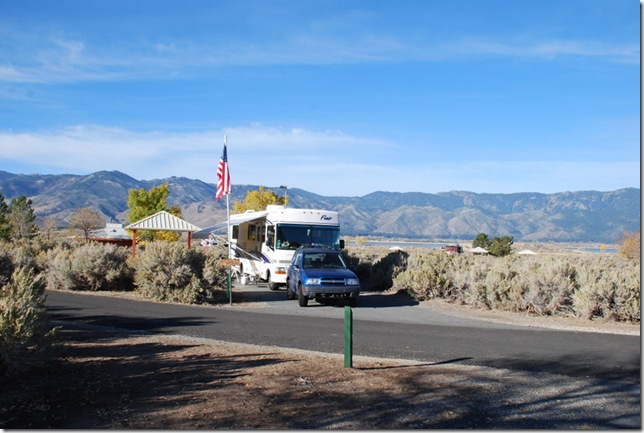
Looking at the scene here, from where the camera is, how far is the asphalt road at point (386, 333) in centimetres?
1020

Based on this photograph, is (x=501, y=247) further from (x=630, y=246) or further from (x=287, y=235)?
(x=287, y=235)

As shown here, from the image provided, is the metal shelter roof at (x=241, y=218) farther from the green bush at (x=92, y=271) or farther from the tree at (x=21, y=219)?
the tree at (x=21, y=219)

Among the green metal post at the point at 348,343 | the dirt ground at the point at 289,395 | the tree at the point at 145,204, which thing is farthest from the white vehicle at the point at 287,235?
the tree at the point at 145,204

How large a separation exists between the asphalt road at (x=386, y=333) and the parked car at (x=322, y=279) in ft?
1.38

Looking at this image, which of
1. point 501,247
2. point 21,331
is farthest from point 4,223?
point 21,331

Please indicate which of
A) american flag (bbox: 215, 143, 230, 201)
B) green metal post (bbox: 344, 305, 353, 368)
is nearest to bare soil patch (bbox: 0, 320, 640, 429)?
green metal post (bbox: 344, 305, 353, 368)

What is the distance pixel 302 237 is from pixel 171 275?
4874 mm

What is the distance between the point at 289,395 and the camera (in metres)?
7.25

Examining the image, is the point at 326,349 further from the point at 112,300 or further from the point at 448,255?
the point at 448,255

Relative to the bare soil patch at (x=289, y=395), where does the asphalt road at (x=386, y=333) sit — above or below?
below

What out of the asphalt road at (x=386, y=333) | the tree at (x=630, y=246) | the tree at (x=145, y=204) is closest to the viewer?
the asphalt road at (x=386, y=333)

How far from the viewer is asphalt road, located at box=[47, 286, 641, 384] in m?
10.2

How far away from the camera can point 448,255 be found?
2316cm

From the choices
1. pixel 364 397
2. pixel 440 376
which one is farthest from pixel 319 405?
pixel 440 376
